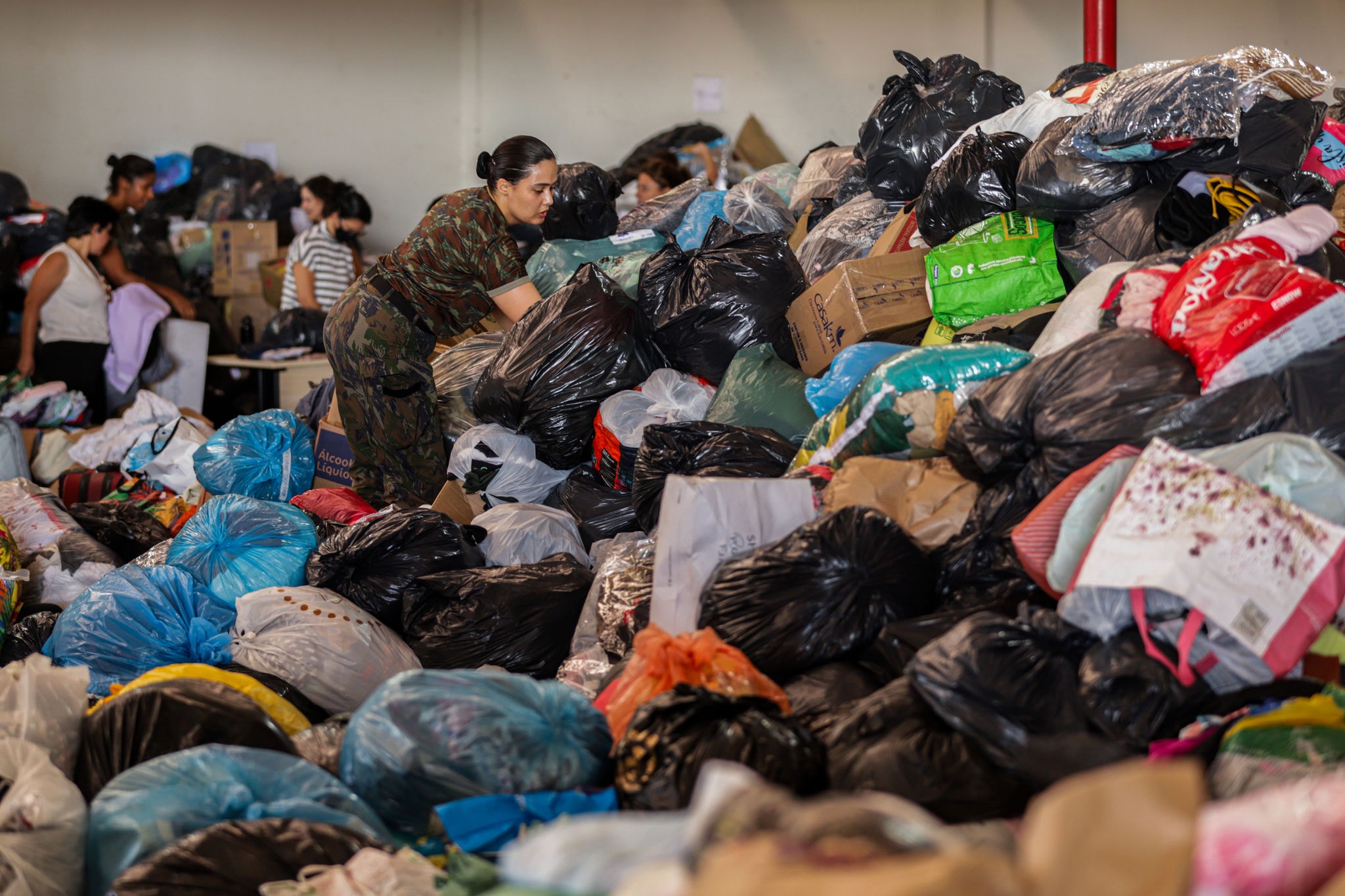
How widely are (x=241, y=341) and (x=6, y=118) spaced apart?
89.1 inches

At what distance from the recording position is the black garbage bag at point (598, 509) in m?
3.31

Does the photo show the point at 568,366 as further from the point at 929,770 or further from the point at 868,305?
the point at 929,770

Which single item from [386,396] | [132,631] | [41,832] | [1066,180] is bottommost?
[132,631]

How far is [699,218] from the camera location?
437cm

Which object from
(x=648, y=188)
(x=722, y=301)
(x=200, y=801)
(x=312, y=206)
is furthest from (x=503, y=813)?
(x=312, y=206)

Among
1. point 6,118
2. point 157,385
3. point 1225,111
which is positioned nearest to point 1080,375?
point 1225,111

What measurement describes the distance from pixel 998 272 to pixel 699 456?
0.93m

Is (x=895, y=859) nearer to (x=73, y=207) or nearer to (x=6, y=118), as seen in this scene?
(x=73, y=207)

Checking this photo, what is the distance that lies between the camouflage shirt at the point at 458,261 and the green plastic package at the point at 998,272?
4.54 ft

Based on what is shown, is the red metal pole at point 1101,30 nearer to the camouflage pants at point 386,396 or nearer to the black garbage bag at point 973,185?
the black garbage bag at point 973,185

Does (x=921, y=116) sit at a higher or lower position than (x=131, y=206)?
higher

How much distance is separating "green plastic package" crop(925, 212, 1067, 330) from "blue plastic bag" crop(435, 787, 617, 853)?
1786 mm

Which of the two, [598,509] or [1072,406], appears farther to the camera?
[598,509]

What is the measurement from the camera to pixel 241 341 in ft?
24.3
